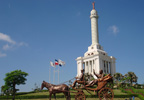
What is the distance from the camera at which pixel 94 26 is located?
73.4m

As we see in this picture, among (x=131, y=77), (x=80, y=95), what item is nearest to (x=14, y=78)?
(x=80, y=95)

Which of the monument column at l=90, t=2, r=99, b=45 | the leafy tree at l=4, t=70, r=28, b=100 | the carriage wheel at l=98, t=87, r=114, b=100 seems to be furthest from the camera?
the monument column at l=90, t=2, r=99, b=45

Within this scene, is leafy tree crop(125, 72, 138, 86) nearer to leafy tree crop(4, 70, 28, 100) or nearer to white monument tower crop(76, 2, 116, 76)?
white monument tower crop(76, 2, 116, 76)

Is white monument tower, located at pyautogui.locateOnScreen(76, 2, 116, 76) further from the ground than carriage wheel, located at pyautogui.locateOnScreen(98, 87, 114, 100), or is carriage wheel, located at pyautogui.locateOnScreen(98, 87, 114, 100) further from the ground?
white monument tower, located at pyautogui.locateOnScreen(76, 2, 116, 76)

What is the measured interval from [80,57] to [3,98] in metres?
38.8

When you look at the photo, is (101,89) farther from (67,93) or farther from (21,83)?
(21,83)

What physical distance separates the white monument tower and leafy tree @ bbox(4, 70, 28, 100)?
2933 centimetres

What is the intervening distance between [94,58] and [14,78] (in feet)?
110

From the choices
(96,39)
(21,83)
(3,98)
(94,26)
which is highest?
(94,26)

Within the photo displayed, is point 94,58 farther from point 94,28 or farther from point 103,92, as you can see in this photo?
point 103,92

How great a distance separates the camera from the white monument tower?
228 ft

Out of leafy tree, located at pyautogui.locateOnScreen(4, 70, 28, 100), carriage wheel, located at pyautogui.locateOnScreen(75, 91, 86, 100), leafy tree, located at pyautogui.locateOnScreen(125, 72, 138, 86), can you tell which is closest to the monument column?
leafy tree, located at pyautogui.locateOnScreen(125, 72, 138, 86)

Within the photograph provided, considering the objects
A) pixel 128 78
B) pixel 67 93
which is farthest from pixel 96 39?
pixel 67 93

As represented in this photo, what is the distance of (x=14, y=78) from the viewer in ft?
148
